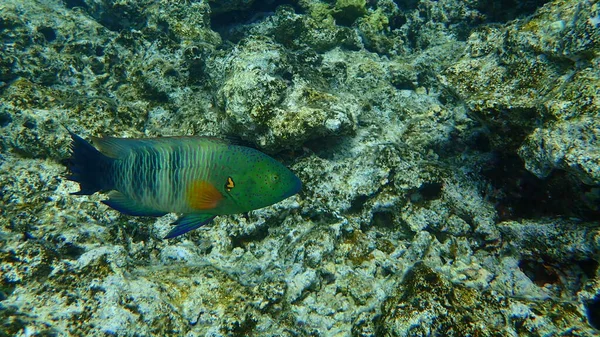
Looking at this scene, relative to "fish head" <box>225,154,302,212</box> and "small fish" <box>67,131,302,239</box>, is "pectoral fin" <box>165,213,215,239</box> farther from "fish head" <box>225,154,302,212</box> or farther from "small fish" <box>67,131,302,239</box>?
"fish head" <box>225,154,302,212</box>

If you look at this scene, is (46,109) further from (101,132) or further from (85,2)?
(85,2)

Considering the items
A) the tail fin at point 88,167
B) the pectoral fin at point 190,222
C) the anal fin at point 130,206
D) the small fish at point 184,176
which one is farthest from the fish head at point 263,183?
the tail fin at point 88,167

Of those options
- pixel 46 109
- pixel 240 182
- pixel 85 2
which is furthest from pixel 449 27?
pixel 85 2

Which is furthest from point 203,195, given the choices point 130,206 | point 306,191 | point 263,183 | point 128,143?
point 306,191

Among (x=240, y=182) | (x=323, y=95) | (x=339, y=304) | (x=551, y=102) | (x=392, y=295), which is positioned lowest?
(x=339, y=304)

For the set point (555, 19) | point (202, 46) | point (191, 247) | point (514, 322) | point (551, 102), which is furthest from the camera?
point (202, 46)

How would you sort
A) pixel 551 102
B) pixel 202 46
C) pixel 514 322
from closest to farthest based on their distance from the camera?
1. pixel 514 322
2. pixel 551 102
3. pixel 202 46

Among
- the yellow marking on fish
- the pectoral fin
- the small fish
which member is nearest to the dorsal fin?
the small fish

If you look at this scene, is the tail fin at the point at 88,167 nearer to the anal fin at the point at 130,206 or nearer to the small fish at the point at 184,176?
the small fish at the point at 184,176

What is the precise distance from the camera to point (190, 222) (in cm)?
213

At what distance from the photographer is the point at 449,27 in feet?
20.0

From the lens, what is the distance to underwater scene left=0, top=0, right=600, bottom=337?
231 cm

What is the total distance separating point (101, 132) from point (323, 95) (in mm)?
2788

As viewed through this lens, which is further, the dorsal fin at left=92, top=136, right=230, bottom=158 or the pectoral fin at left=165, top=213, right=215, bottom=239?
the dorsal fin at left=92, top=136, right=230, bottom=158
